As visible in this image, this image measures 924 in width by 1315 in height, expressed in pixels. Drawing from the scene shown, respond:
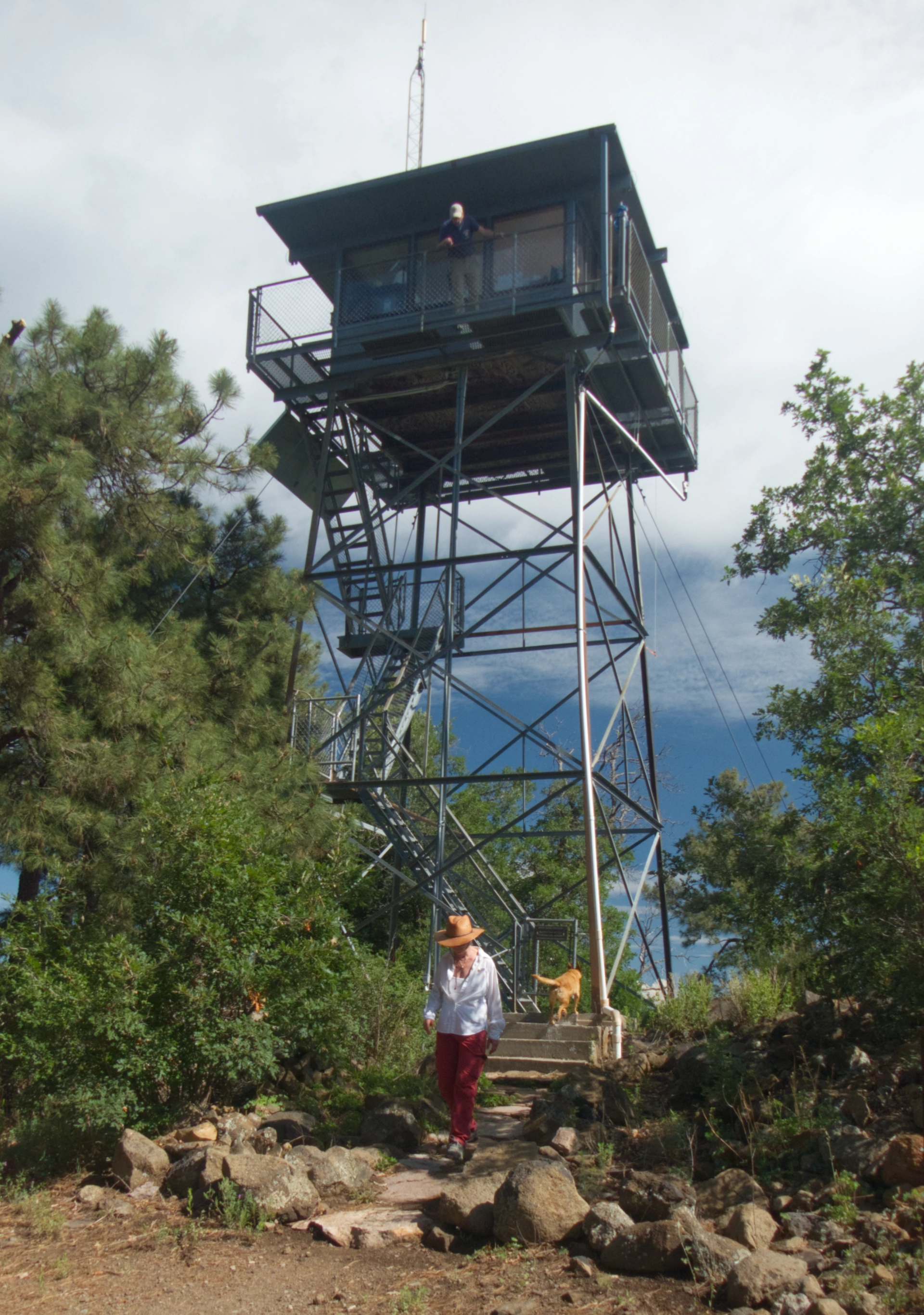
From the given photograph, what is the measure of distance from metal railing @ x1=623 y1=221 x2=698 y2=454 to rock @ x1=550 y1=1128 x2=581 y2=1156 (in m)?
11.6

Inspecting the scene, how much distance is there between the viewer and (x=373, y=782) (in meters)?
15.7

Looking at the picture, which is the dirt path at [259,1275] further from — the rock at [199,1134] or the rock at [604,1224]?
the rock at [199,1134]

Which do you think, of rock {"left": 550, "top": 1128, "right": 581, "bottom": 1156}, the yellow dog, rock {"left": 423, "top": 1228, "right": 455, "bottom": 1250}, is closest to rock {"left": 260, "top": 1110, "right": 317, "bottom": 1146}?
rock {"left": 550, "top": 1128, "right": 581, "bottom": 1156}

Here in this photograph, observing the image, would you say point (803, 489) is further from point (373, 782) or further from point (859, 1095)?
point (859, 1095)

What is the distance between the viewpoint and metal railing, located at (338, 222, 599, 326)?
15.6 metres

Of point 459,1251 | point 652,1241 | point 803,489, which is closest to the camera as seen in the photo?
point 652,1241

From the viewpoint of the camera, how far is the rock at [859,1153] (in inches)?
236

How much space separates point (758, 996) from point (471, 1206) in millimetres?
4335

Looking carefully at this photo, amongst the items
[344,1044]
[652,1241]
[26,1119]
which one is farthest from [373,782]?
[652,1241]

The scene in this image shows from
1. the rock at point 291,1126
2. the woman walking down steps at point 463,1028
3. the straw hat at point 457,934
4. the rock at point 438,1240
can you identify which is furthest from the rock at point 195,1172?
the straw hat at point 457,934

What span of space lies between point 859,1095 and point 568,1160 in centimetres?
193

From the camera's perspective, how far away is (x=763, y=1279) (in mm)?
4855

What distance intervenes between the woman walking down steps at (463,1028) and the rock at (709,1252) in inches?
98.3

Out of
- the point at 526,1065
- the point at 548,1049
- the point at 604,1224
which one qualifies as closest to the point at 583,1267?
the point at 604,1224
